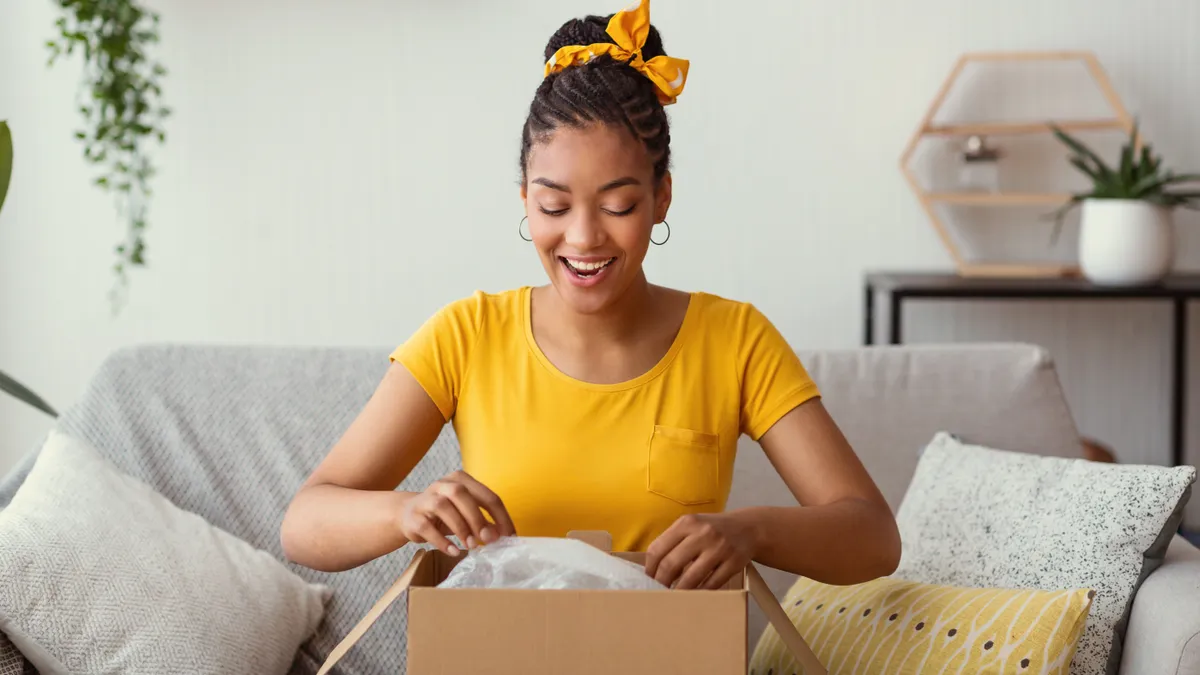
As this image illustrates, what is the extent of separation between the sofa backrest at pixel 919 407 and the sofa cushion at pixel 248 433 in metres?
0.52

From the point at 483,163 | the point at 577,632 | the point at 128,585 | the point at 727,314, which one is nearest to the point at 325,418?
the point at 128,585

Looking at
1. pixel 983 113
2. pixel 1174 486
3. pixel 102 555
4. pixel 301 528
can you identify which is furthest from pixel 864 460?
pixel 983 113

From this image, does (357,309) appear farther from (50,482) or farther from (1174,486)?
(1174,486)

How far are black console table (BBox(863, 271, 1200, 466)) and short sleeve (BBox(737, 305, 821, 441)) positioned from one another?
1.24 meters

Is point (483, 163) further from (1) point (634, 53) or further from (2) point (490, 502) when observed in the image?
(2) point (490, 502)

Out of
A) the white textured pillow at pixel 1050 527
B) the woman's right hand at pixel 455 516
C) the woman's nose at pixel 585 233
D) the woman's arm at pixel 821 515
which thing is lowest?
the white textured pillow at pixel 1050 527

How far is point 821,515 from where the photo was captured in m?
1.25

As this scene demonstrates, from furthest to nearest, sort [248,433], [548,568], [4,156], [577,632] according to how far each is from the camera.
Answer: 1. [248,433]
2. [4,156]
3. [548,568]
4. [577,632]

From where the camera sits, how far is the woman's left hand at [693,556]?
104 cm

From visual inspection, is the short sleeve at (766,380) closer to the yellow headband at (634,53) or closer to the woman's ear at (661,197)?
the woman's ear at (661,197)

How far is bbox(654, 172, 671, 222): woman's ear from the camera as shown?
1.38 metres

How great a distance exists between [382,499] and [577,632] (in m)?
0.38

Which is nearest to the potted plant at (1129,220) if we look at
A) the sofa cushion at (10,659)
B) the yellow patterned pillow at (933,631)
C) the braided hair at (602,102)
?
the yellow patterned pillow at (933,631)

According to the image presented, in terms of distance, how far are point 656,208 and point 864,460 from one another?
0.71 meters
